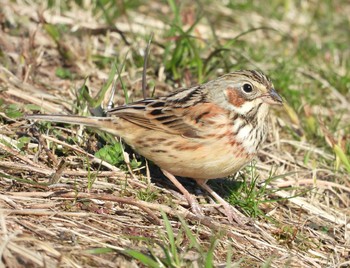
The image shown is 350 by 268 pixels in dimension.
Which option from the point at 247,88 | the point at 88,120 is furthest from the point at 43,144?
the point at 247,88

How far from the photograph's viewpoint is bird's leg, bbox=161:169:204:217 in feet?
17.5

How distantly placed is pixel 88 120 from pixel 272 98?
1395mm

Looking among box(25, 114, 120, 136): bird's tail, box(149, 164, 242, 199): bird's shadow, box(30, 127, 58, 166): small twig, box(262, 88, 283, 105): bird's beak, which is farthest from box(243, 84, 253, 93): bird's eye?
box(30, 127, 58, 166): small twig

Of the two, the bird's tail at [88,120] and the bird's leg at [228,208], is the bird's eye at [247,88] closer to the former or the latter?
the bird's leg at [228,208]

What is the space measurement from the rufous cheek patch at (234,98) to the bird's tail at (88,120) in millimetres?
883

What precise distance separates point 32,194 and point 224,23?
15.9 ft

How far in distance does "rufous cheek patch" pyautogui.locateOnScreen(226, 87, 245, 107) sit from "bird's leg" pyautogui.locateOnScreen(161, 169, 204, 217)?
733 millimetres

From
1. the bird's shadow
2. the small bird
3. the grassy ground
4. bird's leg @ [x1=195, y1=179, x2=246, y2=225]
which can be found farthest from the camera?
the bird's shadow

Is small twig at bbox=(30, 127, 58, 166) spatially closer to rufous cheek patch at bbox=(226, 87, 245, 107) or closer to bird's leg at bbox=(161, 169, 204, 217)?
bird's leg at bbox=(161, 169, 204, 217)

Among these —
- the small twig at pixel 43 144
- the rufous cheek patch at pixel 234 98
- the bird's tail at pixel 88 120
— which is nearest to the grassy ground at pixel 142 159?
the small twig at pixel 43 144

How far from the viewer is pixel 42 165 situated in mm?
5293

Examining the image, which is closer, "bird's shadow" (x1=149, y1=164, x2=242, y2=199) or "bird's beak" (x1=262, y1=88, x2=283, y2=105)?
"bird's beak" (x1=262, y1=88, x2=283, y2=105)

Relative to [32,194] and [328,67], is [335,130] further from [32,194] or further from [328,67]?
[32,194]

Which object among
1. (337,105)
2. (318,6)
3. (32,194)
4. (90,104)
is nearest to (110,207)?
(32,194)
